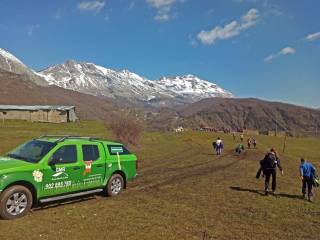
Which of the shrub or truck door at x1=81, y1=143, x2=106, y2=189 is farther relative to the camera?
the shrub

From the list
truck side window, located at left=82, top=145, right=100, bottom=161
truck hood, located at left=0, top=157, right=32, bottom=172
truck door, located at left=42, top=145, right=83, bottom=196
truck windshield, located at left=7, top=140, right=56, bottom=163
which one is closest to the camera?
truck hood, located at left=0, top=157, right=32, bottom=172

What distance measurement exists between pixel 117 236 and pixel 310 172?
32.3 ft

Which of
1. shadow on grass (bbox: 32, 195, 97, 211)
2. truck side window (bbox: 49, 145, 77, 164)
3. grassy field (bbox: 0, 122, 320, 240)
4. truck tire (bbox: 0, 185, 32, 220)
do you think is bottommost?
grassy field (bbox: 0, 122, 320, 240)

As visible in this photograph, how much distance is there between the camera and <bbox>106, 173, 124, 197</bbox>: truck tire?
1381cm

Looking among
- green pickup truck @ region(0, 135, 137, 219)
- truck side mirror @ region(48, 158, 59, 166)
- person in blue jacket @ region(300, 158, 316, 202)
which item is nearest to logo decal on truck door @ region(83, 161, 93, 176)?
green pickup truck @ region(0, 135, 137, 219)

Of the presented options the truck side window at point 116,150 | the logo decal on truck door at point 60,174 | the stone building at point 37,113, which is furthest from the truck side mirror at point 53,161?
the stone building at point 37,113

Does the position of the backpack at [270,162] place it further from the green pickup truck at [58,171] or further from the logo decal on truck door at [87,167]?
the logo decal on truck door at [87,167]

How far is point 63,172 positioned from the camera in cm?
1186

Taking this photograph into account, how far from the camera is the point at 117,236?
9.69 meters

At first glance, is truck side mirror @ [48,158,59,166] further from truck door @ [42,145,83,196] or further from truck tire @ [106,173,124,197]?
truck tire @ [106,173,124,197]

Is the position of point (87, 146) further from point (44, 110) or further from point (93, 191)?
point (44, 110)

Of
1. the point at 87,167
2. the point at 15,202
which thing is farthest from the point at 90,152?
the point at 15,202

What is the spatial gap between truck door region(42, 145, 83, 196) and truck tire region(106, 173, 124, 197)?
1532 mm

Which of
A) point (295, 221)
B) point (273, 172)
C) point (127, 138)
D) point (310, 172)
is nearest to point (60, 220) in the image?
point (295, 221)
